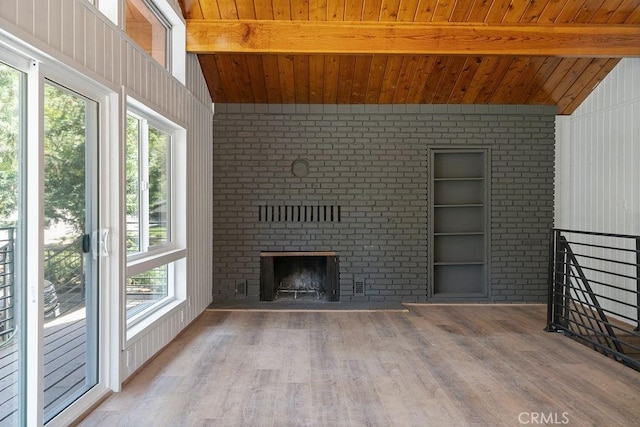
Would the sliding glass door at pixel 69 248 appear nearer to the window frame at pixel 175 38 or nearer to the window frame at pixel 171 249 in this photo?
the window frame at pixel 171 249

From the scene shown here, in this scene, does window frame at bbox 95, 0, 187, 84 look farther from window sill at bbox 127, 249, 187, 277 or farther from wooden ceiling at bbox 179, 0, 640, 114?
window sill at bbox 127, 249, 187, 277

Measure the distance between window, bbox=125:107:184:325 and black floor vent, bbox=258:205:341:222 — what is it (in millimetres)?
1564

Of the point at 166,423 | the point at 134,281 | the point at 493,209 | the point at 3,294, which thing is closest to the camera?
the point at 3,294

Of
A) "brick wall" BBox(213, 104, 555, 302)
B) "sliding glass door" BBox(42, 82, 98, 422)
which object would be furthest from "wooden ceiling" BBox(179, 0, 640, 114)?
"sliding glass door" BBox(42, 82, 98, 422)

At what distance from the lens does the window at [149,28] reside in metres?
3.29

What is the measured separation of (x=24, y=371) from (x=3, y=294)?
0.40 m

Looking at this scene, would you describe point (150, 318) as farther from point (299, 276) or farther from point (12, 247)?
point (299, 276)

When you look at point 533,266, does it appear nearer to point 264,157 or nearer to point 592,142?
point 592,142

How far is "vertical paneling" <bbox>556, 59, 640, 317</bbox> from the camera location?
15.8 feet

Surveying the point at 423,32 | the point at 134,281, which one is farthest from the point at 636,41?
the point at 134,281

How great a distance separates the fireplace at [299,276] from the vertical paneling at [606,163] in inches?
127

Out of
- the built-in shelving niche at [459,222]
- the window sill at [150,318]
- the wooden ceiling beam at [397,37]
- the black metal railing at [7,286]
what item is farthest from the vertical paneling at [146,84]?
the built-in shelving niche at [459,222]

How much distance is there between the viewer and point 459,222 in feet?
19.5

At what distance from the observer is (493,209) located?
575 centimetres
